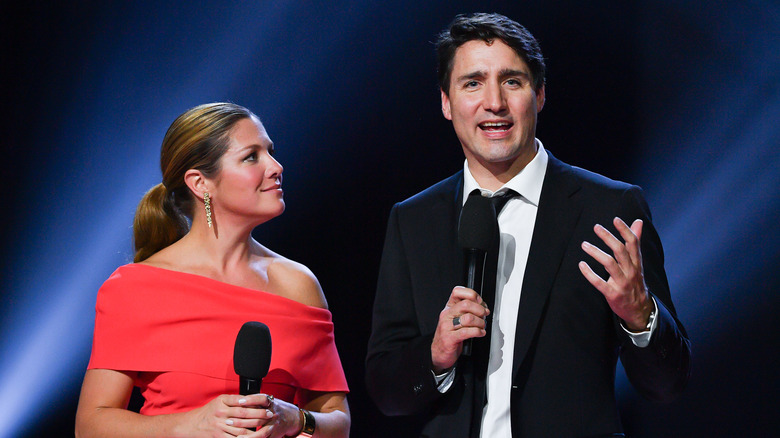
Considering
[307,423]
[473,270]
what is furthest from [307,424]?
[473,270]

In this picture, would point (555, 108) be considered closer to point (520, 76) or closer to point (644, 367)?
point (520, 76)

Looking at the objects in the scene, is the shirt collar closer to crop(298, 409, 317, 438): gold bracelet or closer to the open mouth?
the open mouth

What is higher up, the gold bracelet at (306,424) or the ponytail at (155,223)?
the ponytail at (155,223)

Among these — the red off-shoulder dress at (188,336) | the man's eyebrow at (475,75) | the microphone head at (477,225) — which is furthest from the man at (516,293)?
the red off-shoulder dress at (188,336)

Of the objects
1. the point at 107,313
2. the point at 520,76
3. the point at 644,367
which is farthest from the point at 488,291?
the point at 107,313

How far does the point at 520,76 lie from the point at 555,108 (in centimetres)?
145

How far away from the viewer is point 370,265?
378 centimetres

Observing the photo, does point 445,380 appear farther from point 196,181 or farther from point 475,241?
point 196,181

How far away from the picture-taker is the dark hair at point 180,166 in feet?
8.17

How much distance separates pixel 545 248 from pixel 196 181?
1126mm

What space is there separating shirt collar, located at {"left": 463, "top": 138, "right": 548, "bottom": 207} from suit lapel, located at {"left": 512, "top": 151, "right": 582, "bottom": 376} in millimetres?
25

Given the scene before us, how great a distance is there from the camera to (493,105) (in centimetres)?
214

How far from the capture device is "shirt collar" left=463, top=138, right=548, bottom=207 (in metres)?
2.16

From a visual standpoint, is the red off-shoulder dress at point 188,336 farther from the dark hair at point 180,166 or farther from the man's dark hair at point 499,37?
the man's dark hair at point 499,37
